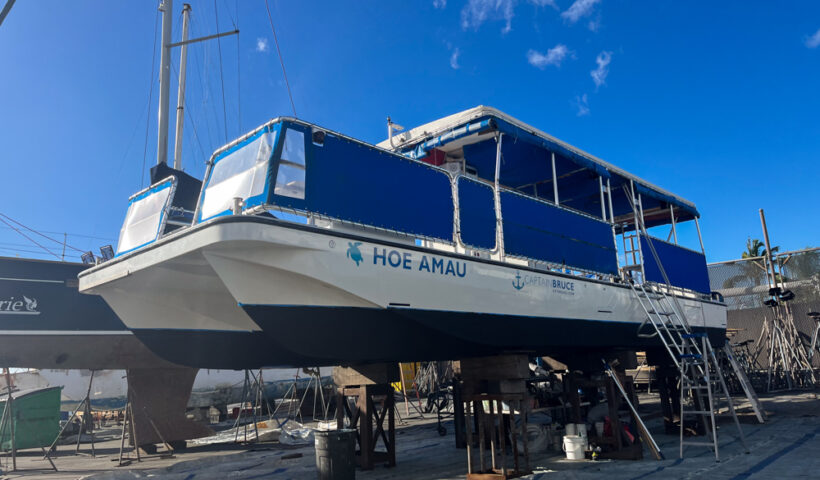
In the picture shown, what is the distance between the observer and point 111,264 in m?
6.28

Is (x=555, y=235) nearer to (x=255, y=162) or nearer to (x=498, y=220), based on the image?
(x=498, y=220)

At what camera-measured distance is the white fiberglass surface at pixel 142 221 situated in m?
6.67

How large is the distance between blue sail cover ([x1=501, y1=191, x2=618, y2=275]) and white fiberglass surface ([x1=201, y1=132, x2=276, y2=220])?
3.26 m

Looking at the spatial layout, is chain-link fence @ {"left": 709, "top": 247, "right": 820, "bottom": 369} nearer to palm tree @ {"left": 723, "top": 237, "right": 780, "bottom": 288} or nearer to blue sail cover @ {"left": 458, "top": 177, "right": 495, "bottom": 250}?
palm tree @ {"left": 723, "top": 237, "right": 780, "bottom": 288}

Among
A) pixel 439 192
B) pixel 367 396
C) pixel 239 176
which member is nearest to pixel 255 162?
pixel 239 176

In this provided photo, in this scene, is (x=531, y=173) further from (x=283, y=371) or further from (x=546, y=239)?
(x=283, y=371)

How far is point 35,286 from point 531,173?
32.2ft

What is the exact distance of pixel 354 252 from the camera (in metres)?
5.20

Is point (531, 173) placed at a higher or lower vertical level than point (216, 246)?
higher

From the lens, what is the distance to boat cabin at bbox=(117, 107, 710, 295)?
5.16 m

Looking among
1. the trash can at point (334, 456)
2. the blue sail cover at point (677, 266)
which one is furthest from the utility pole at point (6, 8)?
the blue sail cover at point (677, 266)

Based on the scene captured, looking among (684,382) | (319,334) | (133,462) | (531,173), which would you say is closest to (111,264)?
(319,334)

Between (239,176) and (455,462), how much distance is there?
223 inches

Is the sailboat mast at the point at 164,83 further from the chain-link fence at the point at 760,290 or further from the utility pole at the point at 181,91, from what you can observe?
the chain-link fence at the point at 760,290
